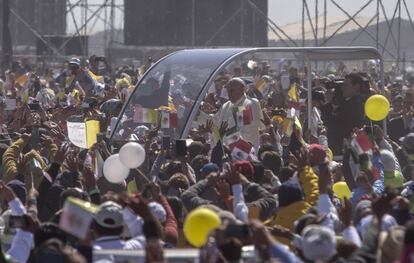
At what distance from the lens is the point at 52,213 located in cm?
1211

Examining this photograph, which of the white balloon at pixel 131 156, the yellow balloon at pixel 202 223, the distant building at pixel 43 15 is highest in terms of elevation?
the yellow balloon at pixel 202 223

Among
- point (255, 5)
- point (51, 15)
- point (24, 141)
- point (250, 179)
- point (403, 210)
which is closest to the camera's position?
point (403, 210)

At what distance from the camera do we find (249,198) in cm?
1129

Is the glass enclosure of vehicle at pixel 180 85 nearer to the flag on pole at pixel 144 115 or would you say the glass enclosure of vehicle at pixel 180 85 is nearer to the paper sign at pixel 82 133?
the flag on pole at pixel 144 115

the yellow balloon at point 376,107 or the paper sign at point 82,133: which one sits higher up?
the yellow balloon at point 376,107

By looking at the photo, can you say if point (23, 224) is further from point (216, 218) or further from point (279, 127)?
point (279, 127)

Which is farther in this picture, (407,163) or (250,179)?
(407,163)

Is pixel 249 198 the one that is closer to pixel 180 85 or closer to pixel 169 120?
pixel 169 120

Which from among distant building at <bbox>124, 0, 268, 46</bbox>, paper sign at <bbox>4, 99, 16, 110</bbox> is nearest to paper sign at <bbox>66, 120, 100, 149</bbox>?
paper sign at <bbox>4, 99, 16, 110</bbox>

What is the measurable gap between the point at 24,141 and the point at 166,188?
2.07 meters

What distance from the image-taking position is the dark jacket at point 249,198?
1110cm

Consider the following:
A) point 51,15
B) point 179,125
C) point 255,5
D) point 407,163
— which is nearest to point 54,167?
point 179,125

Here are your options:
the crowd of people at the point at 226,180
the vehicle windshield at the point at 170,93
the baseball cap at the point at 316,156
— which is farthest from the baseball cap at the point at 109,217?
the vehicle windshield at the point at 170,93

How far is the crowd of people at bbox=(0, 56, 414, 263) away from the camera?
8766 mm
